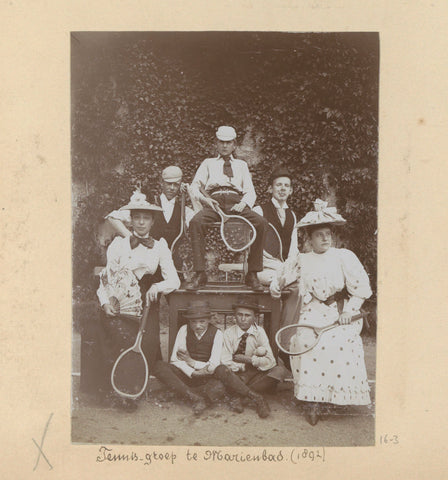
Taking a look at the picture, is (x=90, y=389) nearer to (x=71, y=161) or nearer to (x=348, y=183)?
(x=71, y=161)

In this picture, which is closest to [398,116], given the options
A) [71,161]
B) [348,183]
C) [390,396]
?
[348,183]

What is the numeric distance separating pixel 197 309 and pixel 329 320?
0.66 m

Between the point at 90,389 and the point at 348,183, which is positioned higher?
the point at 348,183

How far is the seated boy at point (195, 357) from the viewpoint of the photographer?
2.62 meters

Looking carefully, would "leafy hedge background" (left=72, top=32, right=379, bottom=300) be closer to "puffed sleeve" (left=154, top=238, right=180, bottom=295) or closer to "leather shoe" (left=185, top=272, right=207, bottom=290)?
"puffed sleeve" (left=154, top=238, right=180, bottom=295)

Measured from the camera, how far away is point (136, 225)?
2654 mm

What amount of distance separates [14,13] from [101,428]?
207 cm

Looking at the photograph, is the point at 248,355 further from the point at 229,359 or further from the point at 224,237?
the point at 224,237

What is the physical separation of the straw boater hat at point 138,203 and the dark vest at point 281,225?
0.55 metres

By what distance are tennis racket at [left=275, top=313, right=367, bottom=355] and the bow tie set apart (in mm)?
777

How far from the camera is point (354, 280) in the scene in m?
2.62

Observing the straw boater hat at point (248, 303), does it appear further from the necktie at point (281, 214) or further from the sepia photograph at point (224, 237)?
the necktie at point (281, 214)

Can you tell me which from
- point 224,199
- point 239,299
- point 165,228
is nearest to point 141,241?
point 165,228

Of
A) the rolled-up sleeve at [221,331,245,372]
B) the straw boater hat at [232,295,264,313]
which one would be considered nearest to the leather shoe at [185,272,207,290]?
the straw boater hat at [232,295,264,313]
